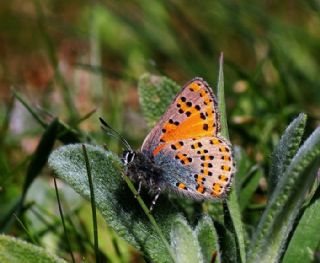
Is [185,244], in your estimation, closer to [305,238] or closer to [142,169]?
[305,238]

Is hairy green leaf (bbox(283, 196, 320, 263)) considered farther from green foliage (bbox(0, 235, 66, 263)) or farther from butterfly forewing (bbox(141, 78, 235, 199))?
green foliage (bbox(0, 235, 66, 263))

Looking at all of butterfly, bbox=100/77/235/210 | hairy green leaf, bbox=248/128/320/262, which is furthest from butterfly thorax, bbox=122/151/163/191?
hairy green leaf, bbox=248/128/320/262

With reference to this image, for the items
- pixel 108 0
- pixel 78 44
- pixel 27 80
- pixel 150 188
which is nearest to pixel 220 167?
pixel 150 188

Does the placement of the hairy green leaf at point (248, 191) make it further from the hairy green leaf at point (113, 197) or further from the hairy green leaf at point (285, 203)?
the hairy green leaf at point (285, 203)

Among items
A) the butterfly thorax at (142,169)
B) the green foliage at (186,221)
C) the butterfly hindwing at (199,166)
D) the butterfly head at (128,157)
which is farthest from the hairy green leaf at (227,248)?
the butterfly head at (128,157)

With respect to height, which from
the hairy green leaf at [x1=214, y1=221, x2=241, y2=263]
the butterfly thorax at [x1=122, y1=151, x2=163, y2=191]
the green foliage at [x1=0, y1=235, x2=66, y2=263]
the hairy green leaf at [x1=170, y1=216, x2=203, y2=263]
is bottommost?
the green foliage at [x1=0, y1=235, x2=66, y2=263]

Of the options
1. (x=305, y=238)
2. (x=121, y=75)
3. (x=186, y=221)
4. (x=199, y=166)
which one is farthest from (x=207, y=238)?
(x=121, y=75)

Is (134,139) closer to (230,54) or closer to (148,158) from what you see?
(148,158)

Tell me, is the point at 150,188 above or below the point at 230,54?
below
